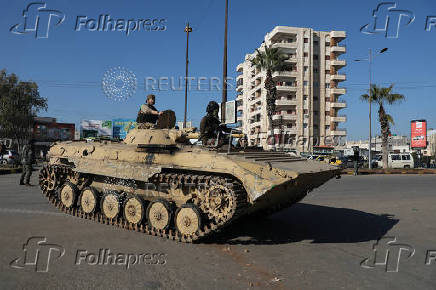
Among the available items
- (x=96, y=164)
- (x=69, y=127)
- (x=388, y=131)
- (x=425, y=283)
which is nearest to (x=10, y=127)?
(x=69, y=127)

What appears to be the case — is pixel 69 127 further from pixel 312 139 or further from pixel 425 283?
pixel 425 283

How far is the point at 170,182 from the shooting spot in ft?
22.6

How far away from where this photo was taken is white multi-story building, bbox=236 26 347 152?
56.9 metres

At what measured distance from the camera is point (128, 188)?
25.8 feet

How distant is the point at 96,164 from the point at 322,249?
207 inches

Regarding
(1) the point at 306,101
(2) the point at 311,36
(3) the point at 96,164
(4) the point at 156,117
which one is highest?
(2) the point at 311,36

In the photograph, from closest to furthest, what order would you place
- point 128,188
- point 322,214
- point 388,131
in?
point 128,188 → point 322,214 → point 388,131

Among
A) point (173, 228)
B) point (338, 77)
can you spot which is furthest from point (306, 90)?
point (173, 228)

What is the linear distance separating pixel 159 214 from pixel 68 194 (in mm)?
3163

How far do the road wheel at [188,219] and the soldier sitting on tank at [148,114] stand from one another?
2.71m

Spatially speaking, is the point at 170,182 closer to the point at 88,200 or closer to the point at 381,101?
the point at 88,200
